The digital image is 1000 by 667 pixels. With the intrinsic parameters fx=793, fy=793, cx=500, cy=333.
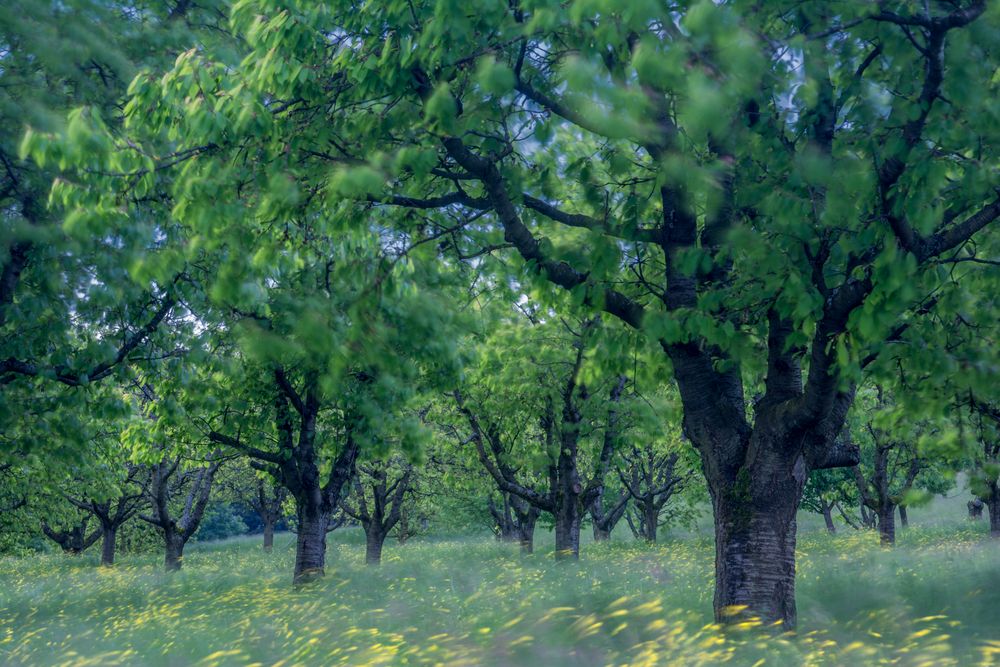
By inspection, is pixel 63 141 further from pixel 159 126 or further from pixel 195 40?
pixel 195 40

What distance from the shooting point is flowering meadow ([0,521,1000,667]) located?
6.78 meters

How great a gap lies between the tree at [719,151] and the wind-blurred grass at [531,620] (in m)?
1.19

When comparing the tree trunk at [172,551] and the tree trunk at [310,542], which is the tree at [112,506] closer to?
the tree trunk at [172,551]

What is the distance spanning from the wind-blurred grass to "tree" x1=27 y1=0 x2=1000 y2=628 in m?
1.19

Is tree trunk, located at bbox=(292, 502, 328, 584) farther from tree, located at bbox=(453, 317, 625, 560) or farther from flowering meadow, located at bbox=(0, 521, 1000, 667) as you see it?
tree, located at bbox=(453, 317, 625, 560)

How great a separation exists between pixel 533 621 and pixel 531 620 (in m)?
0.09

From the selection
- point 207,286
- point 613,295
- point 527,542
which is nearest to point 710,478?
point 613,295

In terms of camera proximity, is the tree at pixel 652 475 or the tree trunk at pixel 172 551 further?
the tree at pixel 652 475

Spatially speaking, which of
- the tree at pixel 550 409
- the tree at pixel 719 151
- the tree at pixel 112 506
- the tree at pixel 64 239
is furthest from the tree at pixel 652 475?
the tree at pixel 719 151

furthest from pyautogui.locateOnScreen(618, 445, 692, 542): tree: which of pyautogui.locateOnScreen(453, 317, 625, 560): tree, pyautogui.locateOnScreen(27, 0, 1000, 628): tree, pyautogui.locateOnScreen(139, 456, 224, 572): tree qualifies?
pyautogui.locateOnScreen(27, 0, 1000, 628): tree

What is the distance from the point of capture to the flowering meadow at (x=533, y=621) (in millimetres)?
6777

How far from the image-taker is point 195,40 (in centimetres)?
1080

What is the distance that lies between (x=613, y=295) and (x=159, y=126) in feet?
14.9

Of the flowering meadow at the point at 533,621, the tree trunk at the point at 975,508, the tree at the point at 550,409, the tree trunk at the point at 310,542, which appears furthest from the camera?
the tree trunk at the point at 975,508
